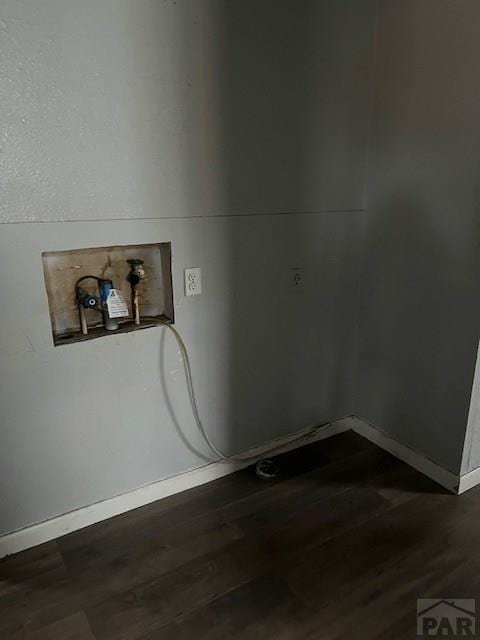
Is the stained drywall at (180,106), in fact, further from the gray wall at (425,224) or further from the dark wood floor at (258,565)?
the dark wood floor at (258,565)

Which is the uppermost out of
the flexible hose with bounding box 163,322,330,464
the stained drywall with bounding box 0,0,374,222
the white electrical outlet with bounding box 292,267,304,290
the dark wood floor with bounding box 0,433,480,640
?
the stained drywall with bounding box 0,0,374,222

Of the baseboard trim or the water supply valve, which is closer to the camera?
the water supply valve

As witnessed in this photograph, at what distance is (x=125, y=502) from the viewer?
6.28 ft

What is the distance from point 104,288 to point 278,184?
85cm

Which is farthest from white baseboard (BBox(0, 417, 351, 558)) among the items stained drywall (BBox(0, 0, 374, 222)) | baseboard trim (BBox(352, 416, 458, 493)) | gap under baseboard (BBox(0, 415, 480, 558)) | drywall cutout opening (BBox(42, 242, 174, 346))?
stained drywall (BBox(0, 0, 374, 222))

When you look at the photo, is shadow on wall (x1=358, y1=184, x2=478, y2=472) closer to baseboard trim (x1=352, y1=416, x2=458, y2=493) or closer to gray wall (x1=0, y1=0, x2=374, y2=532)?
baseboard trim (x1=352, y1=416, x2=458, y2=493)

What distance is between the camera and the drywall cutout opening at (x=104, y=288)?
163cm

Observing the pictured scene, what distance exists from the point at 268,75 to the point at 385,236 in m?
0.89

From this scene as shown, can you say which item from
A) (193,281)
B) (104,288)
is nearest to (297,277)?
(193,281)

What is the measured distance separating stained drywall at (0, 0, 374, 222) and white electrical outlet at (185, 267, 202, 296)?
0.23 metres

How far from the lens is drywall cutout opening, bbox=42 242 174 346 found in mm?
1633

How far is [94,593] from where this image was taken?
156cm

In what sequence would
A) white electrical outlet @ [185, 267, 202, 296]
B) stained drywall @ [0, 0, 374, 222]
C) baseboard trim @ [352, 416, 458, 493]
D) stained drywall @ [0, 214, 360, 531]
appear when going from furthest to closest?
baseboard trim @ [352, 416, 458, 493] < white electrical outlet @ [185, 267, 202, 296] < stained drywall @ [0, 214, 360, 531] < stained drywall @ [0, 0, 374, 222]

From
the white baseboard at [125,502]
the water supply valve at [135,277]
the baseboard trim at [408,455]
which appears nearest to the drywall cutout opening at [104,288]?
the water supply valve at [135,277]
